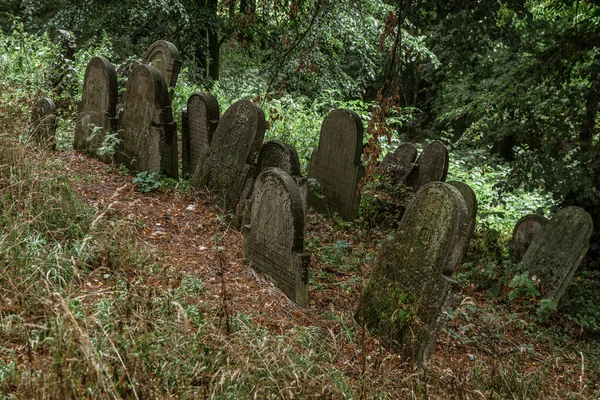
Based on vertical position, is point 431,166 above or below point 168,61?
below

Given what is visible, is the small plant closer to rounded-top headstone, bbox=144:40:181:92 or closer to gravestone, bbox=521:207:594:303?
rounded-top headstone, bbox=144:40:181:92

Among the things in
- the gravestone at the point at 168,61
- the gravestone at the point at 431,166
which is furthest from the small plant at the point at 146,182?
the gravestone at the point at 431,166

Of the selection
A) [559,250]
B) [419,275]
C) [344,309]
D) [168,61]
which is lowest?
[344,309]

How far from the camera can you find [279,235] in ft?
16.3

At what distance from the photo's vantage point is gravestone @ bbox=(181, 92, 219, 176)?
739 cm

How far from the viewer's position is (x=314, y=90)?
14203mm

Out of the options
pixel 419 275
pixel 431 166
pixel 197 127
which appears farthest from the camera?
pixel 431 166

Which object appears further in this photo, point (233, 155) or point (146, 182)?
point (146, 182)

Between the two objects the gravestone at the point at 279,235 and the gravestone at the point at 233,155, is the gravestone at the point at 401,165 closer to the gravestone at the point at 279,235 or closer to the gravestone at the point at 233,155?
the gravestone at the point at 233,155

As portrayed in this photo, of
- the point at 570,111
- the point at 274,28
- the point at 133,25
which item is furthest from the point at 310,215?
the point at 133,25

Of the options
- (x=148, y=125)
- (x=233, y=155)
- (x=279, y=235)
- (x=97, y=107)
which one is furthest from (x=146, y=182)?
(x=279, y=235)

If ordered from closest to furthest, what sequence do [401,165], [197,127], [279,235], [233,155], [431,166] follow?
1. [279,235]
2. [233,155]
3. [197,127]
4. [431,166]
5. [401,165]

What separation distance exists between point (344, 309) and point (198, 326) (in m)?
1.83

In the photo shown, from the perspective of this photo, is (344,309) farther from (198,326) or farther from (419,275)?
(198,326)
